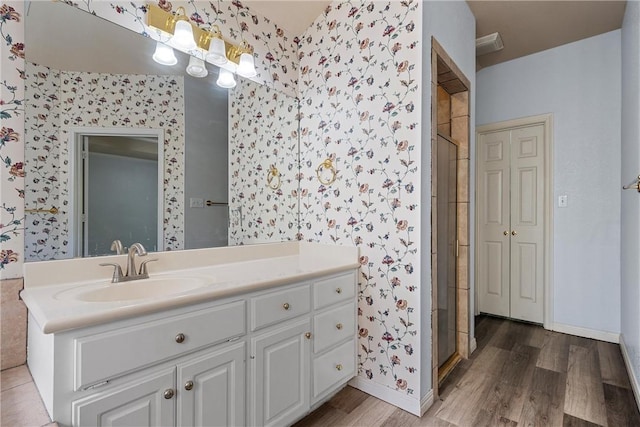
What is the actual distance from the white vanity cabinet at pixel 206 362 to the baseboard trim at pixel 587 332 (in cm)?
228

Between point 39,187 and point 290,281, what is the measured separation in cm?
106

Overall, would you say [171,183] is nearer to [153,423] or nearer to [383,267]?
[153,423]

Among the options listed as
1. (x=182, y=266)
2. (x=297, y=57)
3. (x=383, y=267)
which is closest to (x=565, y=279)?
(x=383, y=267)

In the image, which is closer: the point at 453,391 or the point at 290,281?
the point at 290,281

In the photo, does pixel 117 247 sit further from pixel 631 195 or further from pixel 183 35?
pixel 631 195

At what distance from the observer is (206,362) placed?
1140 millimetres

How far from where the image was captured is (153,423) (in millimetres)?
1010

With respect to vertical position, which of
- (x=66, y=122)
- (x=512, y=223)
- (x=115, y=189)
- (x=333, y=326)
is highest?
(x=66, y=122)

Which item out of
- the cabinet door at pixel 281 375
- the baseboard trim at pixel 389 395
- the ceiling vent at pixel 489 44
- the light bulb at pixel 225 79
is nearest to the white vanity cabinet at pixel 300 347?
the cabinet door at pixel 281 375

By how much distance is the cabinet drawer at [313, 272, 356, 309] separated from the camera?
162cm

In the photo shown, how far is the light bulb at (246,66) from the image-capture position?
1.83m

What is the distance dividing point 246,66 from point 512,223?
9.36 feet

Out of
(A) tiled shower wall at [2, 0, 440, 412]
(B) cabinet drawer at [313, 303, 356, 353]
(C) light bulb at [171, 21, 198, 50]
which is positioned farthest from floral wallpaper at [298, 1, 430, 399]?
(C) light bulb at [171, 21, 198, 50]

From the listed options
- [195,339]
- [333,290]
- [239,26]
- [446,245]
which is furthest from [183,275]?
[446,245]
